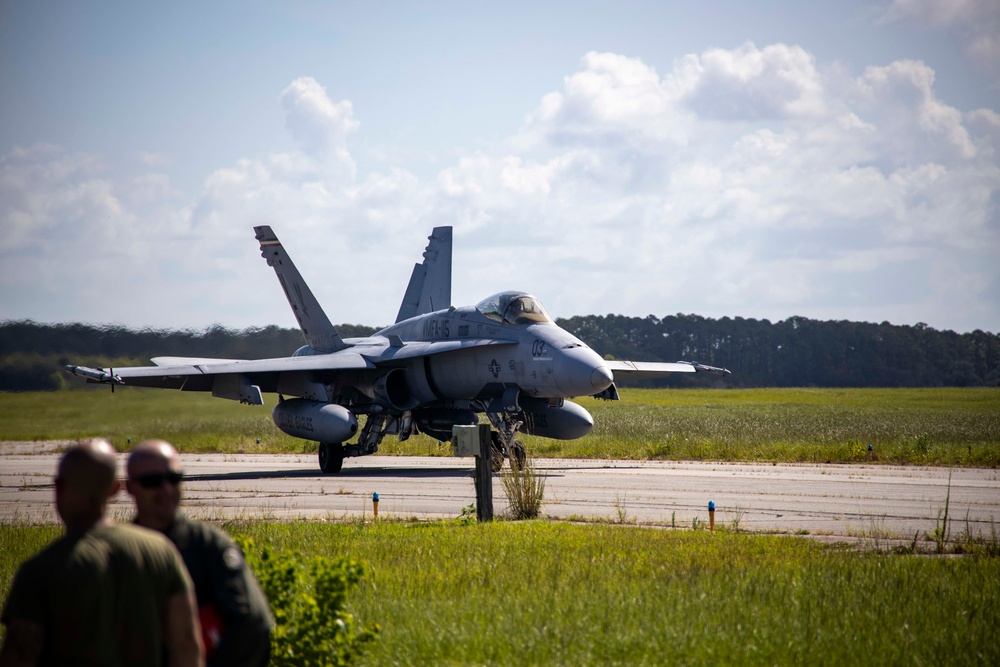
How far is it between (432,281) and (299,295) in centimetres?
385

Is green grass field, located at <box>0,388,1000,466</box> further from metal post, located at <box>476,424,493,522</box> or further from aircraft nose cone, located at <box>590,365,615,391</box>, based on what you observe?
metal post, located at <box>476,424,493,522</box>

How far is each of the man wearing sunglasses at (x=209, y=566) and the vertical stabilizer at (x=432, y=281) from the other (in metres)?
23.8

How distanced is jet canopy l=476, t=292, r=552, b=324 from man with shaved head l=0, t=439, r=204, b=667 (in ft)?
57.4

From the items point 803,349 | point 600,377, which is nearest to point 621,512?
point 600,377

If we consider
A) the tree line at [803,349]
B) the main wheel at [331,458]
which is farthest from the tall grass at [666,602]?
the tree line at [803,349]

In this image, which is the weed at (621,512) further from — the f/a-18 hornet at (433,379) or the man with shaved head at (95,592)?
the man with shaved head at (95,592)

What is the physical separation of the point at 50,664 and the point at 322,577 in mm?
2522

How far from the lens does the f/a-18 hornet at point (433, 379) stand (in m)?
20.0

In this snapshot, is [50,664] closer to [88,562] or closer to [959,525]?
[88,562]

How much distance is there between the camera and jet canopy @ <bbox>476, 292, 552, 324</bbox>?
2088cm

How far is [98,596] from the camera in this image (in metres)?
3.20

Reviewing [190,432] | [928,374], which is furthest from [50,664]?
[928,374]

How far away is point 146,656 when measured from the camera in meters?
3.33

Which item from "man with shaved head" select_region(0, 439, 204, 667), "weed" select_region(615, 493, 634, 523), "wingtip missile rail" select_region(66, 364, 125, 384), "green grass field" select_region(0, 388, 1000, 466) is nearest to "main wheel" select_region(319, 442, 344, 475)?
"wingtip missile rail" select_region(66, 364, 125, 384)
